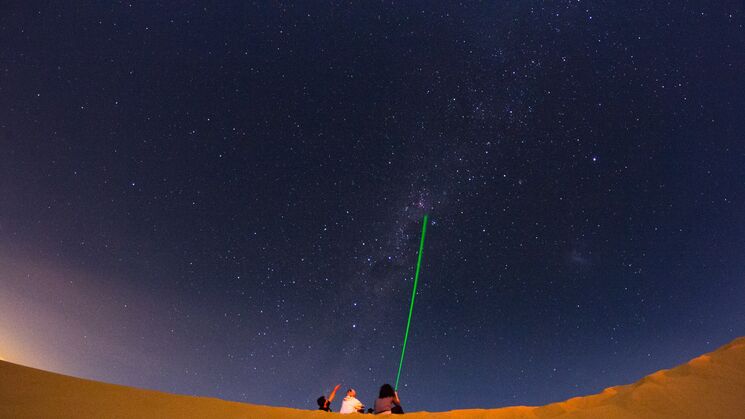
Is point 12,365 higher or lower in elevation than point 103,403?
higher

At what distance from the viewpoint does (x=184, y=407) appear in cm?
383

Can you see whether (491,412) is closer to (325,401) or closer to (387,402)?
(387,402)

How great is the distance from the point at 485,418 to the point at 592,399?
105 cm

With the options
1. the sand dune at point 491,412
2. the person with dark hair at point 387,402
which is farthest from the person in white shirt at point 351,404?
the sand dune at point 491,412

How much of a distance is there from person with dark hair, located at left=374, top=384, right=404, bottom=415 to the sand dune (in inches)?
71.5

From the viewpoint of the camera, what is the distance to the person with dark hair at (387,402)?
20.7 feet

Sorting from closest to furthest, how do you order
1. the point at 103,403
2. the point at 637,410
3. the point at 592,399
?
the point at 637,410 < the point at 103,403 < the point at 592,399

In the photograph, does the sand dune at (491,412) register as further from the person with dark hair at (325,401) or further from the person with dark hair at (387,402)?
the person with dark hair at (325,401)

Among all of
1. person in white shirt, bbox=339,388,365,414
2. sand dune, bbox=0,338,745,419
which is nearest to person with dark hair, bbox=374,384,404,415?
person in white shirt, bbox=339,388,365,414

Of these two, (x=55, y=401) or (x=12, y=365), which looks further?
(x=12, y=365)

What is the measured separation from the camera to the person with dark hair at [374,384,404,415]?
6309mm

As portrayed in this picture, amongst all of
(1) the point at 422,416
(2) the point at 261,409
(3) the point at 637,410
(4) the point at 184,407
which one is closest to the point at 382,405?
(1) the point at 422,416

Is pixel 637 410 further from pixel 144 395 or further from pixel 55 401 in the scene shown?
pixel 55 401

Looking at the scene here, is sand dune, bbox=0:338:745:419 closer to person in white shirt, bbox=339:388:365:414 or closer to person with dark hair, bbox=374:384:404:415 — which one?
person with dark hair, bbox=374:384:404:415
